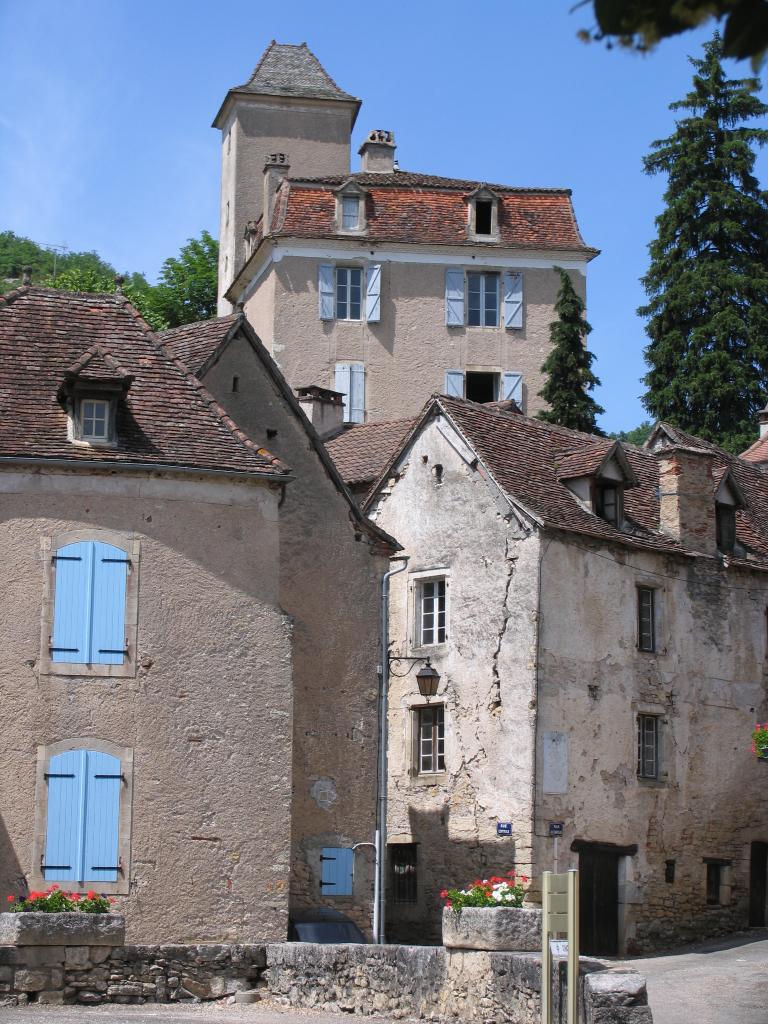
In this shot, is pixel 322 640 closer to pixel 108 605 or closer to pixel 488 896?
pixel 108 605

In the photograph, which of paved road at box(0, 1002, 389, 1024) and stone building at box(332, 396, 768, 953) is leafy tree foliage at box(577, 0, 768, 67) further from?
stone building at box(332, 396, 768, 953)

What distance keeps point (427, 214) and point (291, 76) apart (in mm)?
10667

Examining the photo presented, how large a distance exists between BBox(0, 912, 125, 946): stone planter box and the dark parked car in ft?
12.1

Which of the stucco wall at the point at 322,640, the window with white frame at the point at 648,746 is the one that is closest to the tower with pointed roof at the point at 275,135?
the window with white frame at the point at 648,746

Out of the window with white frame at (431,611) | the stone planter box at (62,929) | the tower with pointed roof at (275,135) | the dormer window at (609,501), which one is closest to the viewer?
the stone planter box at (62,929)

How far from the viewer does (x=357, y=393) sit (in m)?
41.6

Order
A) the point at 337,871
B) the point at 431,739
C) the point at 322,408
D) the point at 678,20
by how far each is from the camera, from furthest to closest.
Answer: the point at 322,408 < the point at 431,739 < the point at 337,871 < the point at 678,20

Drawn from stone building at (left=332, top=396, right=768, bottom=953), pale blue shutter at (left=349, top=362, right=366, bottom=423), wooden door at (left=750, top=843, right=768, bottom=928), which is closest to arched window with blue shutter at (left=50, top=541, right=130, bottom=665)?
stone building at (left=332, top=396, right=768, bottom=953)

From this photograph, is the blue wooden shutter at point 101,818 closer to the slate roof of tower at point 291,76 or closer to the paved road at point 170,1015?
the paved road at point 170,1015

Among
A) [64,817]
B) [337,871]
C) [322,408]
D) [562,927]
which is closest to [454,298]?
[322,408]

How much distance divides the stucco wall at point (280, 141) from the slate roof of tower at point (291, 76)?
36 cm

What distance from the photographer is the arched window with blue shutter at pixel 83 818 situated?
17922 mm

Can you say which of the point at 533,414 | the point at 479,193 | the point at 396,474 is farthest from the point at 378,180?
the point at 396,474

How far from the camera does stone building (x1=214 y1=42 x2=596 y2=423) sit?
4188cm
